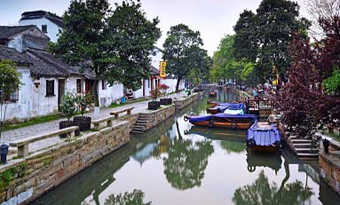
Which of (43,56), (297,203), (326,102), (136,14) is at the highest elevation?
(136,14)

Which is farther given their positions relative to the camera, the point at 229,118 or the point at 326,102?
the point at 229,118

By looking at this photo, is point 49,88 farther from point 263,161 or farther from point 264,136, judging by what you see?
point 263,161

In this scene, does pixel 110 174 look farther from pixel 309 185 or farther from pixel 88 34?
pixel 88 34

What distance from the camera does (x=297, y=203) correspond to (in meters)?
8.41

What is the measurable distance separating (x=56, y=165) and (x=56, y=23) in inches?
944

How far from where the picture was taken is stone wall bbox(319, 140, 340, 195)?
26.4ft

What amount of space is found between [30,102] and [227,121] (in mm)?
11798

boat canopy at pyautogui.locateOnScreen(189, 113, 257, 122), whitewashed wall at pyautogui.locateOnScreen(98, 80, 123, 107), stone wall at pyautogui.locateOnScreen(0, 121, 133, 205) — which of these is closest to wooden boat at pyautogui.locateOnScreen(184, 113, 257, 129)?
boat canopy at pyautogui.locateOnScreen(189, 113, 257, 122)

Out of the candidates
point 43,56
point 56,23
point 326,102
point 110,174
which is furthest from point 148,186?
point 56,23

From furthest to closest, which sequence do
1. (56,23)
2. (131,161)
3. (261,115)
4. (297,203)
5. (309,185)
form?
1. (56,23)
2. (261,115)
3. (131,161)
4. (309,185)
5. (297,203)

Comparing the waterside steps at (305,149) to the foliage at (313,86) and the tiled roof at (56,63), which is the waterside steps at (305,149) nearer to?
the foliage at (313,86)

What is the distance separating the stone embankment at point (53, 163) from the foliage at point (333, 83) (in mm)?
7554

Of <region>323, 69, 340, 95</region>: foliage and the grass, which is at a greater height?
<region>323, 69, 340, 95</region>: foliage

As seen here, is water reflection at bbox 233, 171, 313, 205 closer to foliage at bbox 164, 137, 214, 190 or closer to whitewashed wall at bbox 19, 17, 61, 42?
foliage at bbox 164, 137, 214, 190
